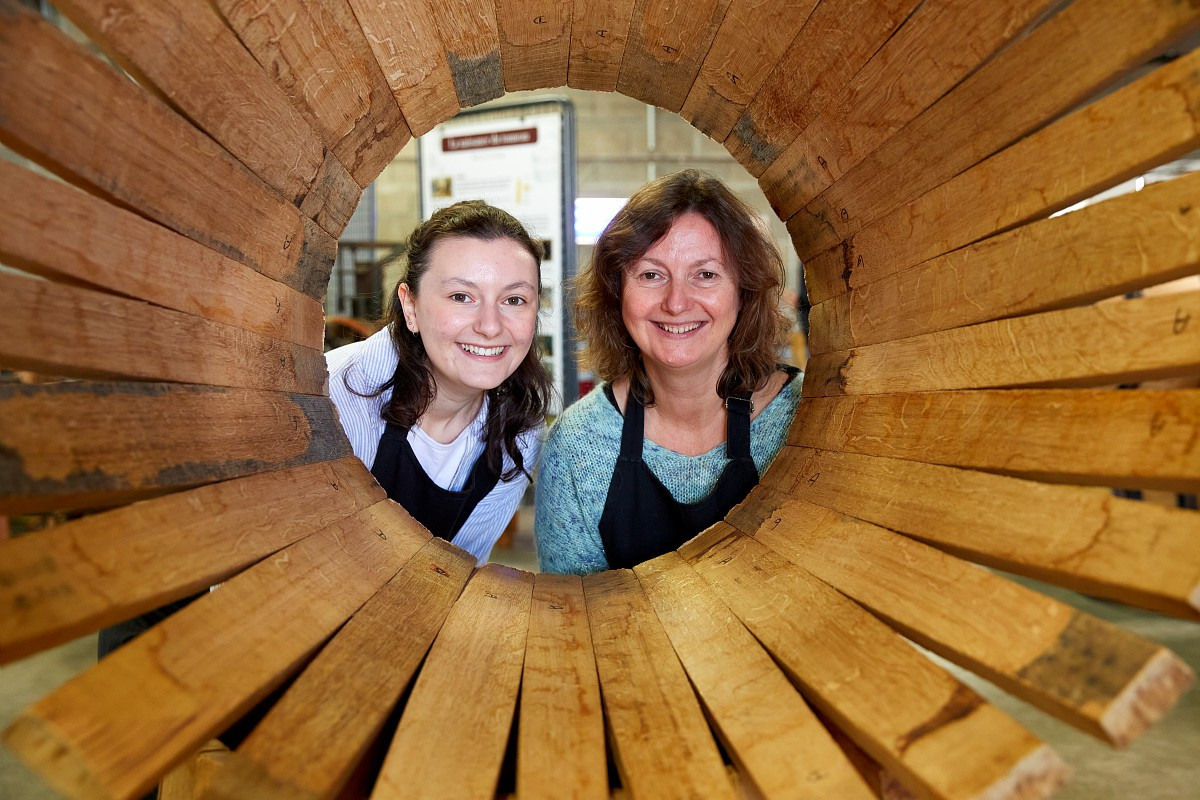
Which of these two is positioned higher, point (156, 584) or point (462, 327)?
point (462, 327)

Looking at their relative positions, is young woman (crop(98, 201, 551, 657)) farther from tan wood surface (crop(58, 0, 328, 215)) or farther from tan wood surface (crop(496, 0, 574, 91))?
tan wood surface (crop(58, 0, 328, 215))

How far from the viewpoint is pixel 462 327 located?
2150mm

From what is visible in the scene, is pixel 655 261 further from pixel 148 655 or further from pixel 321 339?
pixel 148 655

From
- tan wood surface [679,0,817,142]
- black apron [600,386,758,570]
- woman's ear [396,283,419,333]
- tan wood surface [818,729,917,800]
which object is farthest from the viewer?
woman's ear [396,283,419,333]

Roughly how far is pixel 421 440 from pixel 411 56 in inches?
41.6

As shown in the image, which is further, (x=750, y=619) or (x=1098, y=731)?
(x=750, y=619)

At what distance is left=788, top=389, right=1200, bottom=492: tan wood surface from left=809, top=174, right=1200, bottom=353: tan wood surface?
137 millimetres

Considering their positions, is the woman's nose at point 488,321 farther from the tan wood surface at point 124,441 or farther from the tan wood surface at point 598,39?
the tan wood surface at point 124,441

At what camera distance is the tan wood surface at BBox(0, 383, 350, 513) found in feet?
3.00

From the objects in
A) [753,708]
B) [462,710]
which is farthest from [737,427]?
[462,710]

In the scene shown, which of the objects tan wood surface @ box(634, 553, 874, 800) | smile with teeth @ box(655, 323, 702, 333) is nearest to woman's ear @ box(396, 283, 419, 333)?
smile with teeth @ box(655, 323, 702, 333)

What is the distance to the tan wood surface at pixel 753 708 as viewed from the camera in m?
1.01

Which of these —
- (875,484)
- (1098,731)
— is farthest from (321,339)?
(1098,731)

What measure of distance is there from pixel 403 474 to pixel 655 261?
871mm
